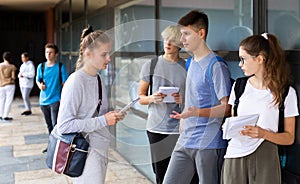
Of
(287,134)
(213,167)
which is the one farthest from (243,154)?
(213,167)

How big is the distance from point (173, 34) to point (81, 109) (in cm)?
74

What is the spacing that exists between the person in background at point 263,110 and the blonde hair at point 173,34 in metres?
0.56

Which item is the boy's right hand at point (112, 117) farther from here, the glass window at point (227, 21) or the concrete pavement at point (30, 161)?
the glass window at point (227, 21)

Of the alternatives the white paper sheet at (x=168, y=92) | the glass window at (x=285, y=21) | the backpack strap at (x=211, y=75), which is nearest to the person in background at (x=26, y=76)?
the white paper sheet at (x=168, y=92)

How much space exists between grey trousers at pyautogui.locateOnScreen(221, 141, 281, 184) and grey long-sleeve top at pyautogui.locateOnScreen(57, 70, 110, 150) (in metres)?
0.67

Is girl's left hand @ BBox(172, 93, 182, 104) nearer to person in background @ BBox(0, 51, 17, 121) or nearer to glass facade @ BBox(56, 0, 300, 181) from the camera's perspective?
glass facade @ BBox(56, 0, 300, 181)

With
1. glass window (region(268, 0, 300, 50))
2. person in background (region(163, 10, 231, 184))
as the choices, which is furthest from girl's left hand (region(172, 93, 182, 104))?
glass window (region(268, 0, 300, 50))

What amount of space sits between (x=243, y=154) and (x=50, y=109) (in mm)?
3008

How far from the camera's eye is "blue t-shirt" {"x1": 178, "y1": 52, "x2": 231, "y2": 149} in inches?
66.4

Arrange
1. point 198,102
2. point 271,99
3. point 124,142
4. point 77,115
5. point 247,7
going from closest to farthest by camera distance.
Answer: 1. point 271,99
2. point 77,115
3. point 198,102
4. point 247,7
5. point 124,142

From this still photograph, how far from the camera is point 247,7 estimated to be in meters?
1.96

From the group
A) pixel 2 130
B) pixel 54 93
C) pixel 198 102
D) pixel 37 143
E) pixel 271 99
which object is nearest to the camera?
pixel 271 99

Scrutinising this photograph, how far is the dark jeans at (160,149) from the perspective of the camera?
2184 millimetres

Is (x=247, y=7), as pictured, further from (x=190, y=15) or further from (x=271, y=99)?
(x=271, y=99)
